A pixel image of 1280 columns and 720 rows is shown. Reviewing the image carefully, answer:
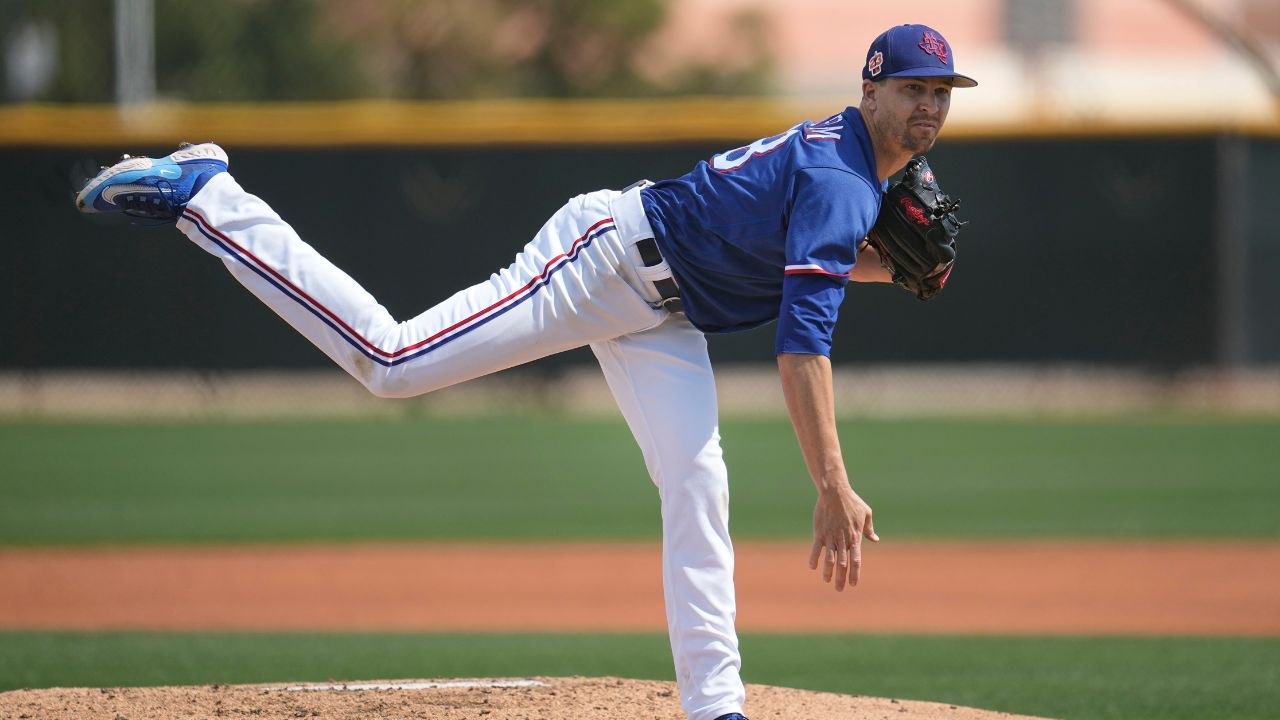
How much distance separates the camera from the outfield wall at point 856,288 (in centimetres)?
1302

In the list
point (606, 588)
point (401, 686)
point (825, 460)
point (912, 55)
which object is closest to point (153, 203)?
point (401, 686)

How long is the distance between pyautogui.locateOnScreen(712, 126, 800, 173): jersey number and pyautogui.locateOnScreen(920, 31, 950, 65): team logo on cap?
0.35 m

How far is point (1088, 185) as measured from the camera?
1329 cm

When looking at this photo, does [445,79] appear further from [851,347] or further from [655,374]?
[655,374]

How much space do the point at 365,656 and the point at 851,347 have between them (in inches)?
324

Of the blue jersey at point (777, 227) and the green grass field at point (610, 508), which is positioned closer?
the blue jersey at point (777, 227)

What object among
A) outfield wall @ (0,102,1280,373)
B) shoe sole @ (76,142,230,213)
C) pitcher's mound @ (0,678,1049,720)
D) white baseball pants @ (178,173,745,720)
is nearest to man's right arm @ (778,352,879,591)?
white baseball pants @ (178,173,745,720)

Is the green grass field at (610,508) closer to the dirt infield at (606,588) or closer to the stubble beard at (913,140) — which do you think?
the dirt infield at (606,588)

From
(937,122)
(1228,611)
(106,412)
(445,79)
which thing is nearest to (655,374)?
(937,122)

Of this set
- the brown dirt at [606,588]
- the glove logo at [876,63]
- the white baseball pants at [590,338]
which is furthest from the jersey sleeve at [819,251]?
the brown dirt at [606,588]

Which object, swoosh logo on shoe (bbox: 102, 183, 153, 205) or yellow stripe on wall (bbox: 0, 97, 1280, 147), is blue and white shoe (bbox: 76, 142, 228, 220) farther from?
yellow stripe on wall (bbox: 0, 97, 1280, 147)

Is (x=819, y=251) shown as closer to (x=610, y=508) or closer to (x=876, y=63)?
(x=876, y=63)

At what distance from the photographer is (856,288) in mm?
12992

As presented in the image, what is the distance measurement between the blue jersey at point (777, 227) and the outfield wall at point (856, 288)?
938 centimetres
